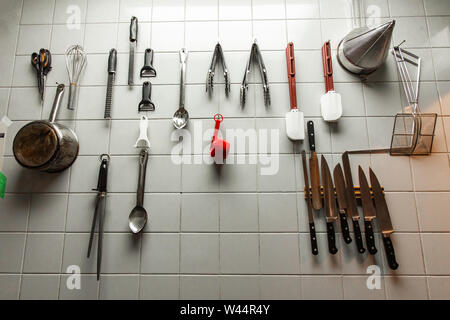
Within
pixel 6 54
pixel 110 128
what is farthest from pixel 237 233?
pixel 6 54

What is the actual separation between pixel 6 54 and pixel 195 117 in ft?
2.97

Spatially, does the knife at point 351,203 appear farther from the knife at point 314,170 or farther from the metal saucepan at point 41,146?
the metal saucepan at point 41,146

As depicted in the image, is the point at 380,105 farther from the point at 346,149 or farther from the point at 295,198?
the point at 295,198

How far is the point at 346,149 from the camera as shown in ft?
3.43

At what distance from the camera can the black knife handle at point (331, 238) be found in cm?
94

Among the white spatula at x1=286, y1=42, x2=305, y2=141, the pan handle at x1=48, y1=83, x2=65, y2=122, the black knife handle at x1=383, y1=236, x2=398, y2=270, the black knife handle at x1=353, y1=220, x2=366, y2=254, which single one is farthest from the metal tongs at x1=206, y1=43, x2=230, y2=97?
the black knife handle at x1=383, y1=236, x2=398, y2=270

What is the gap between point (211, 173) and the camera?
40.8 inches

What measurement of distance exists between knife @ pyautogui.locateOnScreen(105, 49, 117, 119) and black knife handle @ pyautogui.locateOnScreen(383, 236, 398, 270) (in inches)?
47.1

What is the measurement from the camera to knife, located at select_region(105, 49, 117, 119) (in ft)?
3.49

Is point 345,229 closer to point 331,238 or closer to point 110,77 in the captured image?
point 331,238

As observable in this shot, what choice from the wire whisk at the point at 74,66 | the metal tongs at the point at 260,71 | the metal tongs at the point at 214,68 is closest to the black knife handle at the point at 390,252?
the metal tongs at the point at 260,71

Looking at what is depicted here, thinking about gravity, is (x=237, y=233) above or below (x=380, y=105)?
below

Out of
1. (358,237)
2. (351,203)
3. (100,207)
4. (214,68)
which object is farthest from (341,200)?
(100,207)

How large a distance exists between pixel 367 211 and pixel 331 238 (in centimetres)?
17
